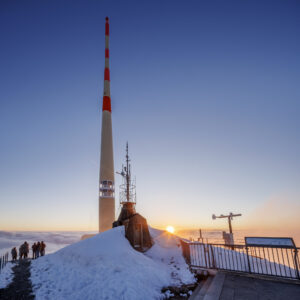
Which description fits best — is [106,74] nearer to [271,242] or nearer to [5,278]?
[5,278]

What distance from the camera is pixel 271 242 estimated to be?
27.6 ft

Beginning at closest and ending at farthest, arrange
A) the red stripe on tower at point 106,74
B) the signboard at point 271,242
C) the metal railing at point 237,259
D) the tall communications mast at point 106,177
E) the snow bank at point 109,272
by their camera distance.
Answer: the metal railing at point 237,259
the signboard at point 271,242
the snow bank at point 109,272
the tall communications mast at point 106,177
the red stripe on tower at point 106,74

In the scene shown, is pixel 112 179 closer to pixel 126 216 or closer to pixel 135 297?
pixel 126 216

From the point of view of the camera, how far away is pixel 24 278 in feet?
37.2

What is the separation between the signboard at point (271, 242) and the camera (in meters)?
8.05

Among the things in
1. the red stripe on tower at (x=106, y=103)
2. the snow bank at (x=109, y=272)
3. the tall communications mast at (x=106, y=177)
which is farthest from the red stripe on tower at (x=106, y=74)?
the snow bank at (x=109, y=272)

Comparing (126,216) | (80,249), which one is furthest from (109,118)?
(80,249)

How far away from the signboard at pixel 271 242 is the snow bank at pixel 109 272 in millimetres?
3395

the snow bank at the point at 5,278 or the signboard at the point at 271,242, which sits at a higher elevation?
the signboard at the point at 271,242

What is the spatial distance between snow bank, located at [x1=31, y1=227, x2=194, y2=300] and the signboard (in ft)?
11.1

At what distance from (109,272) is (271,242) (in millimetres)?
7647

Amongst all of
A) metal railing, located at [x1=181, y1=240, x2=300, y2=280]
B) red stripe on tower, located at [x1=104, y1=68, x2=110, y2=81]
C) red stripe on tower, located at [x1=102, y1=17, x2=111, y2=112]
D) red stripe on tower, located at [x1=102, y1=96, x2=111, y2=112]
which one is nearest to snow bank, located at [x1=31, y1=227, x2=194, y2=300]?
metal railing, located at [x1=181, y1=240, x2=300, y2=280]

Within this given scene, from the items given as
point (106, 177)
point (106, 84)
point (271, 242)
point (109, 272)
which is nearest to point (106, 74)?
point (106, 84)

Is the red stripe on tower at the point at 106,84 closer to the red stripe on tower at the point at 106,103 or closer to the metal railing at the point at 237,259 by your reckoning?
the red stripe on tower at the point at 106,103
